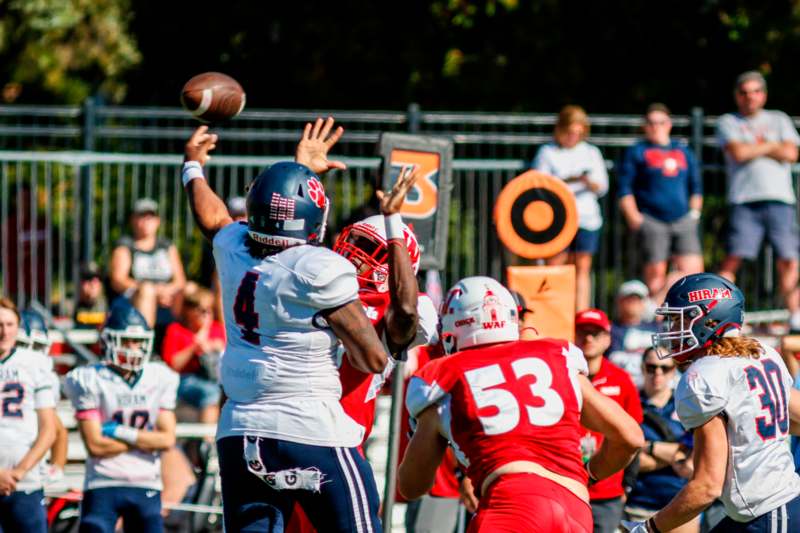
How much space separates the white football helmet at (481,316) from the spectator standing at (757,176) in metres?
6.40

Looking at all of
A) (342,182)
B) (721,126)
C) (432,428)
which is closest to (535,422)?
(432,428)

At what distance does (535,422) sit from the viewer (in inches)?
204

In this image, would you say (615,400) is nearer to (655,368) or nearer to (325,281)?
(655,368)

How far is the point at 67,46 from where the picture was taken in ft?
77.6

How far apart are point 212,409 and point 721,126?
481 cm

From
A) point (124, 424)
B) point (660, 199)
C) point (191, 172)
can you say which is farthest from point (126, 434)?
point (660, 199)

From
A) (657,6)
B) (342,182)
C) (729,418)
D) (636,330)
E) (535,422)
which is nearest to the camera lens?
(535,422)

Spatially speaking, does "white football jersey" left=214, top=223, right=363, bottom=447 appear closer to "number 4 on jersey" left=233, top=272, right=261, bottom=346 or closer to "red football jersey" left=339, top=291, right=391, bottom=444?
"number 4 on jersey" left=233, top=272, right=261, bottom=346

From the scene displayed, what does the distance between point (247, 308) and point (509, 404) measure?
1.07 metres

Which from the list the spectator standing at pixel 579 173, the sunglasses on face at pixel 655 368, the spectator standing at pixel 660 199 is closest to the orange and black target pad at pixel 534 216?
the sunglasses on face at pixel 655 368

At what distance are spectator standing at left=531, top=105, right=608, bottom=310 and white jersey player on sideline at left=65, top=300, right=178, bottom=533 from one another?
149 inches

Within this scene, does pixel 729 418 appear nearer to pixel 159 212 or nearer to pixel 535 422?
pixel 535 422

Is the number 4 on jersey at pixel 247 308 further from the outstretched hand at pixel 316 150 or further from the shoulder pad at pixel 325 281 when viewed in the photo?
the outstretched hand at pixel 316 150

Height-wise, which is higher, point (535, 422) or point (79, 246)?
point (79, 246)
